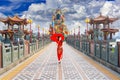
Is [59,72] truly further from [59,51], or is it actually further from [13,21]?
[13,21]

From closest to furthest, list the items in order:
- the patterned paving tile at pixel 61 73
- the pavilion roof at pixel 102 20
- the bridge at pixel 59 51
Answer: the patterned paving tile at pixel 61 73, the bridge at pixel 59 51, the pavilion roof at pixel 102 20

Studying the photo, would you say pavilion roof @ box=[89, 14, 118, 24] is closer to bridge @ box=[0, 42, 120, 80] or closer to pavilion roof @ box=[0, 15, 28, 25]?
pavilion roof @ box=[0, 15, 28, 25]

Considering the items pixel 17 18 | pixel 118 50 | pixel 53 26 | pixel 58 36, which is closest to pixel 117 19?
pixel 17 18

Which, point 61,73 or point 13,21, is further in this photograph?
point 13,21

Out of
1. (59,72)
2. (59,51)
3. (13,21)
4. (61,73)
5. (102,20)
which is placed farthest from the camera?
(102,20)

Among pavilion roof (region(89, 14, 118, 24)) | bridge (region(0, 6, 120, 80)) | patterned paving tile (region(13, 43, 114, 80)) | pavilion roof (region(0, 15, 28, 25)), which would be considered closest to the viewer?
patterned paving tile (region(13, 43, 114, 80))

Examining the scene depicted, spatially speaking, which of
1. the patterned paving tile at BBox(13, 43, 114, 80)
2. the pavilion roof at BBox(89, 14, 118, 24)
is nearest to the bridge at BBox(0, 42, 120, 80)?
the patterned paving tile at BBox(13, 43, 114, 80)

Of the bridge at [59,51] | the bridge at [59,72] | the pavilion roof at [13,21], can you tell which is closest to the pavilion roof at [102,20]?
the bridge at [59,51]

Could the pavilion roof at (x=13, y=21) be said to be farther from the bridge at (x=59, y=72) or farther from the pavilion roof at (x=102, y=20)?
the bridge at (x=59, y=72)

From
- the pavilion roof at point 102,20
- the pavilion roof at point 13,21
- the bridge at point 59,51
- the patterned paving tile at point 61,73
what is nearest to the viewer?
the patterned paving tile at point 61,73

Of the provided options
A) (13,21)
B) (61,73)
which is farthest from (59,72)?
(13,21)

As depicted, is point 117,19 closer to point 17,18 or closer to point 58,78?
point 17,18

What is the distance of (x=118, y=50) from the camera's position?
1259 centimetres

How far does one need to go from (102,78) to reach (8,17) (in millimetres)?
45763
